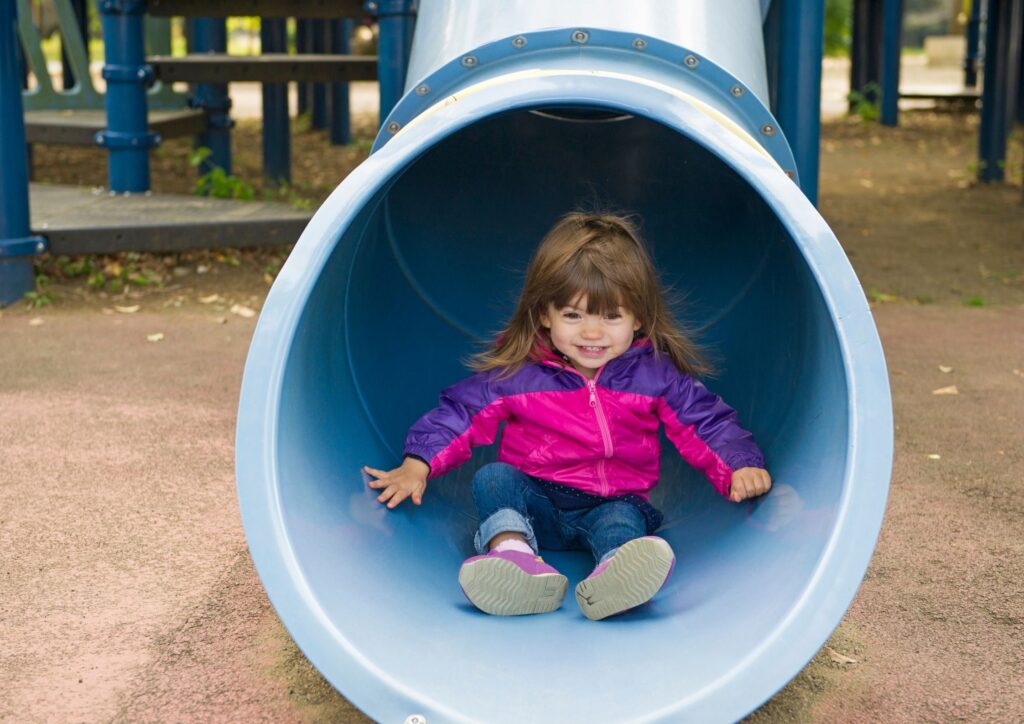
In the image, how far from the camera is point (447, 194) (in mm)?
3545

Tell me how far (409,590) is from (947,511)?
1487 millimetres

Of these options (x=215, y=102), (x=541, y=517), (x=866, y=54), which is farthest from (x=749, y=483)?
(x=866, y=54)

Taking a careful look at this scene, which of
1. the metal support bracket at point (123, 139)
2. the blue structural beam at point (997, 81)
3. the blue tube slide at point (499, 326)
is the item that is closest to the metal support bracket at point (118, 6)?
the metal support bracket at point (123, 139)

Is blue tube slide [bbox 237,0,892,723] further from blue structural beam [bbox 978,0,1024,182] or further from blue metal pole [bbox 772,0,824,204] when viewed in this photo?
blue structural beam [bbox 978,0,1024,182]

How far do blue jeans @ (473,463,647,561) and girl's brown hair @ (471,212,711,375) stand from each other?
0.83 feet

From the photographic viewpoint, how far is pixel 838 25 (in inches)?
863

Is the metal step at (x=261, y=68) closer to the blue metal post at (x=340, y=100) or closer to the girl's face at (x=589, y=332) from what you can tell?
the blue metal post at (x=340, y=100)

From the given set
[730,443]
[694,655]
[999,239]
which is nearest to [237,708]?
[694,655]

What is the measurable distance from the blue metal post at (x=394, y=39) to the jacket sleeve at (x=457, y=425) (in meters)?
2.09

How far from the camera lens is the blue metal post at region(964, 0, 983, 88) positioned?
16219mm

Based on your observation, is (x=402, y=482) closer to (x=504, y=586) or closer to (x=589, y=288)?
(x=504, y=586)

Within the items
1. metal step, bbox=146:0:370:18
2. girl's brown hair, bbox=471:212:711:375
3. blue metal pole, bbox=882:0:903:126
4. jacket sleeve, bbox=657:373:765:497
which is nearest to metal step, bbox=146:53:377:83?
metal step, bbox=146:0:370:18

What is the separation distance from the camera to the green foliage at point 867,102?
45.0 feet

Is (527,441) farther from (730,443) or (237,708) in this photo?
(237,708)
